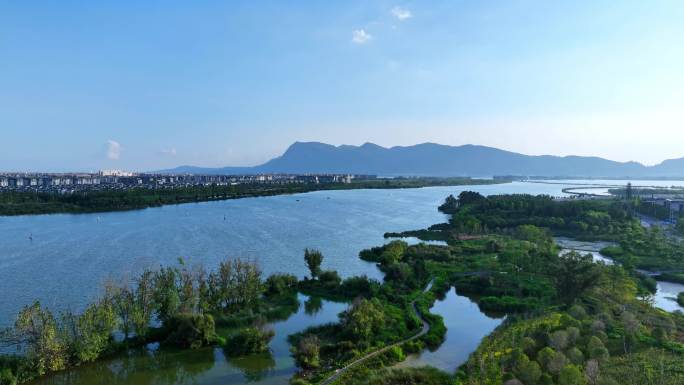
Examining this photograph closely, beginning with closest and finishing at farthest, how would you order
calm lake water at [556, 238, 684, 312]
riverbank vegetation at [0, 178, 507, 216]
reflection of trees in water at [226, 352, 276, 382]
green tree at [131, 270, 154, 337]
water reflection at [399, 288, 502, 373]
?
reflection of trees in water at [226, 352, 276, 382]
water reflection at [399, 288, 502, 373]
green tree at [131, 270, 154, 337]
calm lake water at [556, 238, 684, 312]
riverbank vegetation at [0, 178, 507, 216]

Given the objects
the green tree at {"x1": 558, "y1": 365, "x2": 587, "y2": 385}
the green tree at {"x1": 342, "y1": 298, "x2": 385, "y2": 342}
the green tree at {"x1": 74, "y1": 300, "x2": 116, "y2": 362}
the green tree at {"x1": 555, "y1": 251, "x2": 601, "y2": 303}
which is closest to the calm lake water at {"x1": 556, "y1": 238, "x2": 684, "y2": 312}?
the green tree at {"x1": 555, "y1": 251, "x2": 601, "y2": 303}

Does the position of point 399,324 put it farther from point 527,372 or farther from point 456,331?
point 527,372

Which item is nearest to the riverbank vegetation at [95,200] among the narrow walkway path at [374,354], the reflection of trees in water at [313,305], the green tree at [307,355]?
the reflection of trees in water at [313,305]

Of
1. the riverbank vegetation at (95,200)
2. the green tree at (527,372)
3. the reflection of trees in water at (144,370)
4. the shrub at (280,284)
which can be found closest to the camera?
the green tree at (527,372)

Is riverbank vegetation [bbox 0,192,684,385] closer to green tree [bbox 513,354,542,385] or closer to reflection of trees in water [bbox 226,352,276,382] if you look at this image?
green tree [bbox 513,354,542,385]

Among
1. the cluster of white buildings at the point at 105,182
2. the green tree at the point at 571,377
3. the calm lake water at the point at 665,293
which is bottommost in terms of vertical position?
the calm lake water at the point at 665,293

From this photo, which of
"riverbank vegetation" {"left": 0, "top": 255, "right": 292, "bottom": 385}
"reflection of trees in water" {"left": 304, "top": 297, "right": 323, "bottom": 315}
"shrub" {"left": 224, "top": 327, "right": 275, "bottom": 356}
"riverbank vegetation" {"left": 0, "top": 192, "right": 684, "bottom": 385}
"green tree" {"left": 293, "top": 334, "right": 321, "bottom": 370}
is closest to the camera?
"riverbank vegetation" {"left": 0, "top": 192, "right": 684, "bottom": 385}

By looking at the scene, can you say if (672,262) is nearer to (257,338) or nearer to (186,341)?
(257,338)

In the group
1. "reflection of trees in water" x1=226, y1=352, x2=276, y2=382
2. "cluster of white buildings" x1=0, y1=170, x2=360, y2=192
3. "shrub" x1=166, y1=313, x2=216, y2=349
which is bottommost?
"reflection of trees in water" x1=226, y1=352, x2=276, y2=382

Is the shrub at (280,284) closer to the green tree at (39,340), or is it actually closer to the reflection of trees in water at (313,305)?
the reflection of trees in water at (313,305)
